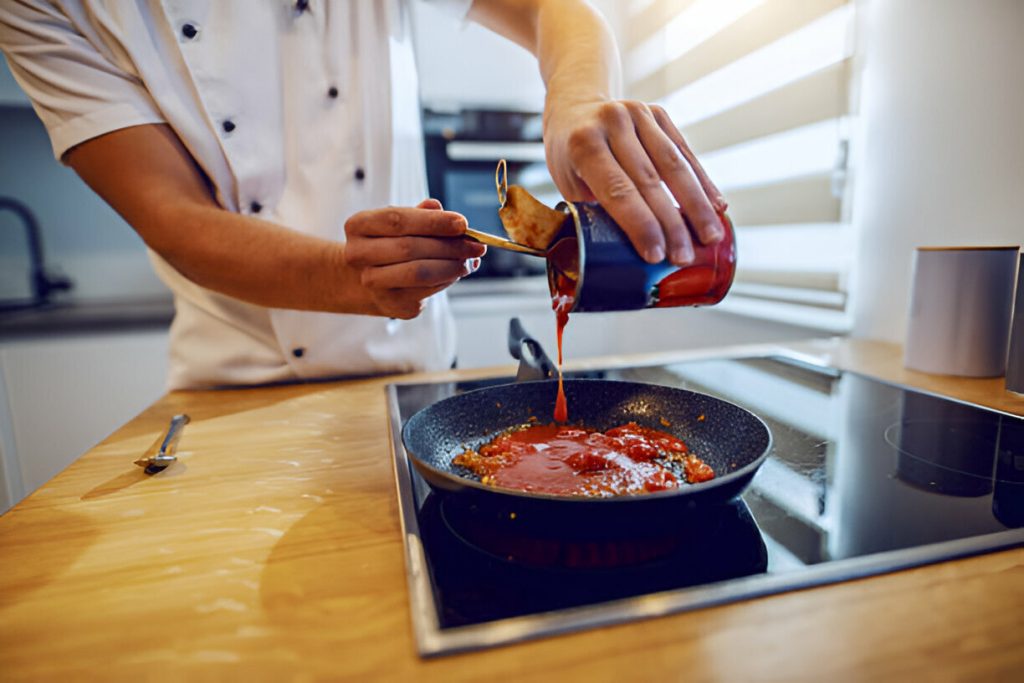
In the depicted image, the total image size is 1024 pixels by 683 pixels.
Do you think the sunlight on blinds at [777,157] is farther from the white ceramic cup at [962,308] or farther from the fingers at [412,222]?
the fingers at [412,222]

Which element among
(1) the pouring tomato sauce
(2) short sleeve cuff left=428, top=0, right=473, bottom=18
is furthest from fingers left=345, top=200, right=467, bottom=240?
(2) short sleeve cuff left=428, top=0, right=473, bottom=18

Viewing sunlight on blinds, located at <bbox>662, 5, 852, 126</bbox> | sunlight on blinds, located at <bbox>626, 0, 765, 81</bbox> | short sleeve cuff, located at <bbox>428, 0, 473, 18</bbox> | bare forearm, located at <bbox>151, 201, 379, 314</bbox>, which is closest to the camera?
bare forearm, located at <bbox>151, 201, 379, 314</bbox>

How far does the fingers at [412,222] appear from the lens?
2.15 ft

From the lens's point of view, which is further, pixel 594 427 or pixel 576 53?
pixel 576 53

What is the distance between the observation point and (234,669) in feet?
1.17

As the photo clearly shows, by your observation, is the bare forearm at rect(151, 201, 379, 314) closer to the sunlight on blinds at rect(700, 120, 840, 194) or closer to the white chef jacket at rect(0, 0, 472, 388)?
the white chef jacket at rect(0, 0, 472, 388)

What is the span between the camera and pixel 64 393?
6.34ft

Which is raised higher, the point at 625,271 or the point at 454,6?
the point at 454,6

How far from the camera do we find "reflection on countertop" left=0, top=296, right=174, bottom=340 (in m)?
1.88

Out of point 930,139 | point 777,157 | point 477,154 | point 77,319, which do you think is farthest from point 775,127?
point 77,319

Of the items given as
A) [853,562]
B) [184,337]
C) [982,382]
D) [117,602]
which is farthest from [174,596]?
[982,382]

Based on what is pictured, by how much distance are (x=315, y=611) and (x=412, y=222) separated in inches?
16.4

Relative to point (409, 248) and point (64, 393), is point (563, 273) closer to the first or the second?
point (409, 248)

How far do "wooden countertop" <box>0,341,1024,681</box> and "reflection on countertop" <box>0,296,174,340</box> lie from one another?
1.63 meters
